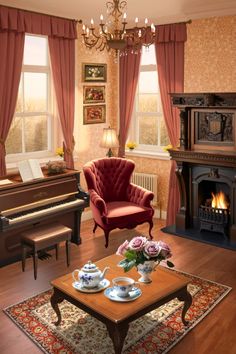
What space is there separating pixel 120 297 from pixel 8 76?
11.3 ft

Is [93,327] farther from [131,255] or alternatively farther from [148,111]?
[148,111]

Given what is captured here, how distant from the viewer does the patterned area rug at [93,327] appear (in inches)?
140

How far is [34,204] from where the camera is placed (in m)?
5.21

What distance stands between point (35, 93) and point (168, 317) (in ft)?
12.7

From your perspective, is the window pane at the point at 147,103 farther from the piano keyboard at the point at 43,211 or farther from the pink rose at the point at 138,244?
the pink rose at the point at 138,244

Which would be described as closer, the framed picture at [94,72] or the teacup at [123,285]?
the teacup at [123,285]

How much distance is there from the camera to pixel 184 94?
6.00m

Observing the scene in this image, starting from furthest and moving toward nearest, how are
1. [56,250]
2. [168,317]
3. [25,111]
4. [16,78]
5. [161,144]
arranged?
[161,144], [25,111], [16,78], [56,250], [168,317]

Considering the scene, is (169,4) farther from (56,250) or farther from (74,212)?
(56,250)

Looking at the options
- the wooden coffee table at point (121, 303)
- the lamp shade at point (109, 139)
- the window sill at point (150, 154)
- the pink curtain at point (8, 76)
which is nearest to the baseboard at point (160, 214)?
the window sill at point (150, 154)

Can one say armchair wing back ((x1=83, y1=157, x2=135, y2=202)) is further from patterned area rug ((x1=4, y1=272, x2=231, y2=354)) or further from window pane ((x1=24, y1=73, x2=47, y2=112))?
patterned area rug ((x1=4, y1=272, x2=231, y2=354))

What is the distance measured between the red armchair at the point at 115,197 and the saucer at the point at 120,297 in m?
2.14

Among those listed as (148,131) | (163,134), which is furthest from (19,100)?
(163,134)

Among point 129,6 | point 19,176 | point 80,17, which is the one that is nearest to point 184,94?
point 129,6
